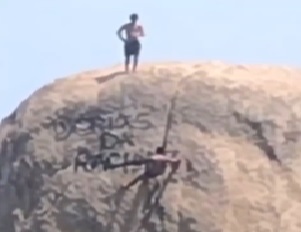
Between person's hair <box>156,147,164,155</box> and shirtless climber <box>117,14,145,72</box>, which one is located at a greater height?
shirtless climber <box>117,14,145,72</box>

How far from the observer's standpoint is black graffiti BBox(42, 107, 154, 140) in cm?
523

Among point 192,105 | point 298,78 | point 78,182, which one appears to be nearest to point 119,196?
point 78,182

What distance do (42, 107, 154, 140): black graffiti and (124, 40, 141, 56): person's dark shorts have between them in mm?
246

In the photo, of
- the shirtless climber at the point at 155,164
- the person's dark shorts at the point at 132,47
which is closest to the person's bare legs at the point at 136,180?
the shirtless climber at the point at 155,164

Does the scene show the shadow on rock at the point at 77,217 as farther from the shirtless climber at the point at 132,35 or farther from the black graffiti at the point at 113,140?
the shirtless climber at the point at 132,35

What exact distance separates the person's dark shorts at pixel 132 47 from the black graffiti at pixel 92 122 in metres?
0.25

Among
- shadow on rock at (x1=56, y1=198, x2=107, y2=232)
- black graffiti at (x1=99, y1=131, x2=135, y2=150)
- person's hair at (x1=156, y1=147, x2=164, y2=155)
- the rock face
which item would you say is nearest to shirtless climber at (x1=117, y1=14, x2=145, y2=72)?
the rock face

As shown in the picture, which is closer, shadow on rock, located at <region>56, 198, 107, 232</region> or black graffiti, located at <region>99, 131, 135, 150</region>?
shadow on rock, located at <region>56, 198, 107, 232</region>

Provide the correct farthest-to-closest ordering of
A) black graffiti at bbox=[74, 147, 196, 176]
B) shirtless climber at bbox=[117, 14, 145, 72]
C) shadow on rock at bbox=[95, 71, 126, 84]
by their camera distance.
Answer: shadow on rock at bbox=[95, 71, 126, 84]
shirtless climber at bbox=[117, 14, 145, 72]
black graffiti at bbox=[74, 147, 196, 176]

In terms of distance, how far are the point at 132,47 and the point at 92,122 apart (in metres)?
0.35

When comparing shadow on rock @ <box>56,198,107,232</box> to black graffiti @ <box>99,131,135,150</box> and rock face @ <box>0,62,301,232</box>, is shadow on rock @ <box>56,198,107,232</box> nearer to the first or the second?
rock face @ <box>0,62,301,232</box>

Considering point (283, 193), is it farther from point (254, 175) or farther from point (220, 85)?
point (220, 85)

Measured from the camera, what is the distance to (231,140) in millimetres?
5168

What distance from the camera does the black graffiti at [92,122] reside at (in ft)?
17.1
